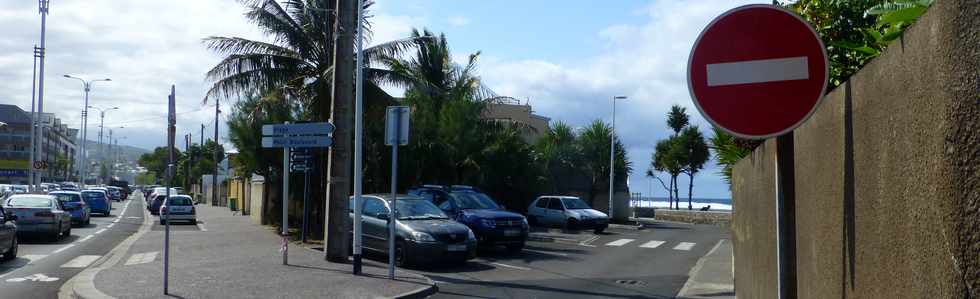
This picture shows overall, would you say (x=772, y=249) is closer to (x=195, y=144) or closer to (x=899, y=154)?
(x=899, y=154)

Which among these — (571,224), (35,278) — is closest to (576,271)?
(35,278)

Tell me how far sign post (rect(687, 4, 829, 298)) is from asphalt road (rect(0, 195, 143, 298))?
10983 millimetres

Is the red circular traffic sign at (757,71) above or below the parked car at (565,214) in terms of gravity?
above

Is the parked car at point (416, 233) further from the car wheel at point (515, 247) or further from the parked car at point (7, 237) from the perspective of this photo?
the parked car at point (7, 237)

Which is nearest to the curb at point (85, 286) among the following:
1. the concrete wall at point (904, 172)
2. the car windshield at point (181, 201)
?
the concrete wall at point (904, 172)

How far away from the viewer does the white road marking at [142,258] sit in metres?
16.5

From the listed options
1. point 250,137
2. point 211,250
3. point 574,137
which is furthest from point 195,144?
point 211,250

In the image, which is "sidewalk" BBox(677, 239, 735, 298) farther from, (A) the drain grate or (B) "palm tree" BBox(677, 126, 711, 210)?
(B) "palm tree" BBox(677, 126, 711, 210)

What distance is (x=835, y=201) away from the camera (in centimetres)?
372

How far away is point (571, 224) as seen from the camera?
29516 mm

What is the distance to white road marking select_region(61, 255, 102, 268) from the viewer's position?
52.0 feet

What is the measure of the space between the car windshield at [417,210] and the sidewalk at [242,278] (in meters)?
1.48

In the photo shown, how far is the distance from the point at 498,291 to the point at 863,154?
387 inches

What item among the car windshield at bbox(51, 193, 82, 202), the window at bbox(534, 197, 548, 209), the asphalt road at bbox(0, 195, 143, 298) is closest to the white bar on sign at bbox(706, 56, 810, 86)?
the asphalt road at bbox(0, 195, 143, 298)
